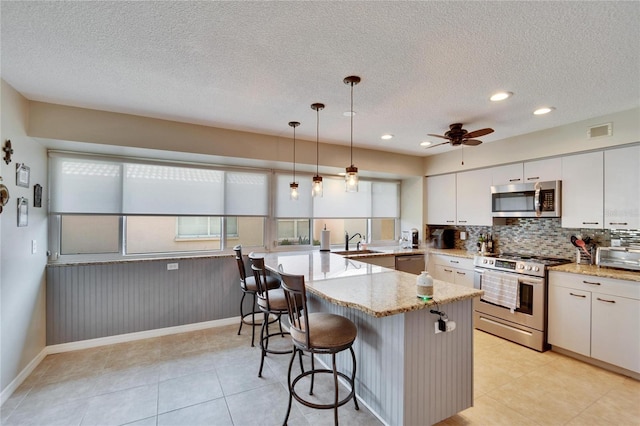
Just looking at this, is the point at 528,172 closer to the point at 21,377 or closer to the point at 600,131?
the point at 600,131

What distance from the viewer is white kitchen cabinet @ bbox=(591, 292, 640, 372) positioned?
8.76 feet

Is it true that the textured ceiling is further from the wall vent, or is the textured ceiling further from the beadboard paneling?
the beadboard paneling

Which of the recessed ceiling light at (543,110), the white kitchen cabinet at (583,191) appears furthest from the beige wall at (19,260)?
the white kitchen cabinet at (583,191)

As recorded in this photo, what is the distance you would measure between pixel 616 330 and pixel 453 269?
6.00 ft

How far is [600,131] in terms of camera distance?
3119 millimetres

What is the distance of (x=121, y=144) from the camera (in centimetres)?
308

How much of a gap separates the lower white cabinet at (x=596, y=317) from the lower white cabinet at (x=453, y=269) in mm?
1024

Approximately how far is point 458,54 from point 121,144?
325 centimetres

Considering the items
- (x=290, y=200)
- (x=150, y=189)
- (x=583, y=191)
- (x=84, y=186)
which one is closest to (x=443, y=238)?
(x=583, y=191)

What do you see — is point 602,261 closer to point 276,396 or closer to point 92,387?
point 276,396

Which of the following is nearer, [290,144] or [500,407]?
[500,407]

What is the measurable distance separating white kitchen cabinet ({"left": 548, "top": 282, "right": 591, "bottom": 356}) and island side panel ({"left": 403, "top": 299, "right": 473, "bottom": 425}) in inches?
69.6

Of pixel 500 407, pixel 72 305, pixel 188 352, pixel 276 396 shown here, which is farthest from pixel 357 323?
pixel 72 305

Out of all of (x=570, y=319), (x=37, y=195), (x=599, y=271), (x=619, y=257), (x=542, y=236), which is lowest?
(x=570, y=319)
